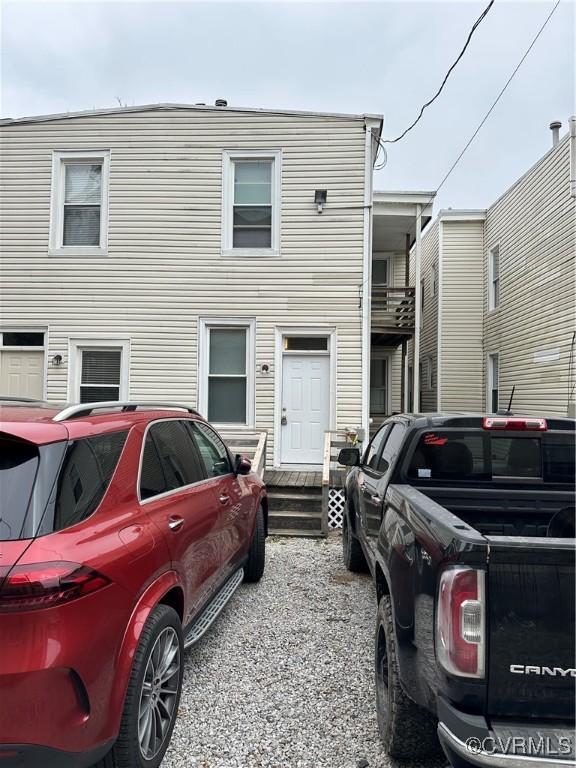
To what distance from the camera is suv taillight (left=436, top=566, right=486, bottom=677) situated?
1721 mm

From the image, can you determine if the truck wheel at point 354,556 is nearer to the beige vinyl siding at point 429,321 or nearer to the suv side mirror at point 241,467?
the suv side mirror at point 241,467

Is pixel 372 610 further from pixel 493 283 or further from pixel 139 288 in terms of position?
pixel 493 283

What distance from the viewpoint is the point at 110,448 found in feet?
7.89

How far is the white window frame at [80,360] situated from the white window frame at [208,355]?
1.34m

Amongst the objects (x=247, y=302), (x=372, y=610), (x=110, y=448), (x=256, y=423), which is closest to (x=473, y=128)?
(x=247, y=302)

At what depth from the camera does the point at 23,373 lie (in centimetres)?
916

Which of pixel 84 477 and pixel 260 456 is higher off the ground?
pixel 84 477

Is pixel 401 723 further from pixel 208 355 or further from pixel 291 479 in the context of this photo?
pixel 208 355

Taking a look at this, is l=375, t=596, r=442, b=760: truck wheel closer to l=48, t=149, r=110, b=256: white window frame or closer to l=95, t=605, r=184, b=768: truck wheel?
l=95, t=605, r=184, b=768: truck wheel

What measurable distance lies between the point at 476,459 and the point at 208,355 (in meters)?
6.30

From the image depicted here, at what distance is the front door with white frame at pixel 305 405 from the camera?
8.64 metres

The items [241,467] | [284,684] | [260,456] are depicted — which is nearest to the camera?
[284,684]

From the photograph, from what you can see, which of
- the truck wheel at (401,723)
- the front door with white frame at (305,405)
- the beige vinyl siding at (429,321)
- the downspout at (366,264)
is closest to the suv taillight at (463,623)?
the truck wheel at (401,723)

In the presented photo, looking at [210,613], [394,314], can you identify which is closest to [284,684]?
[210,613]
